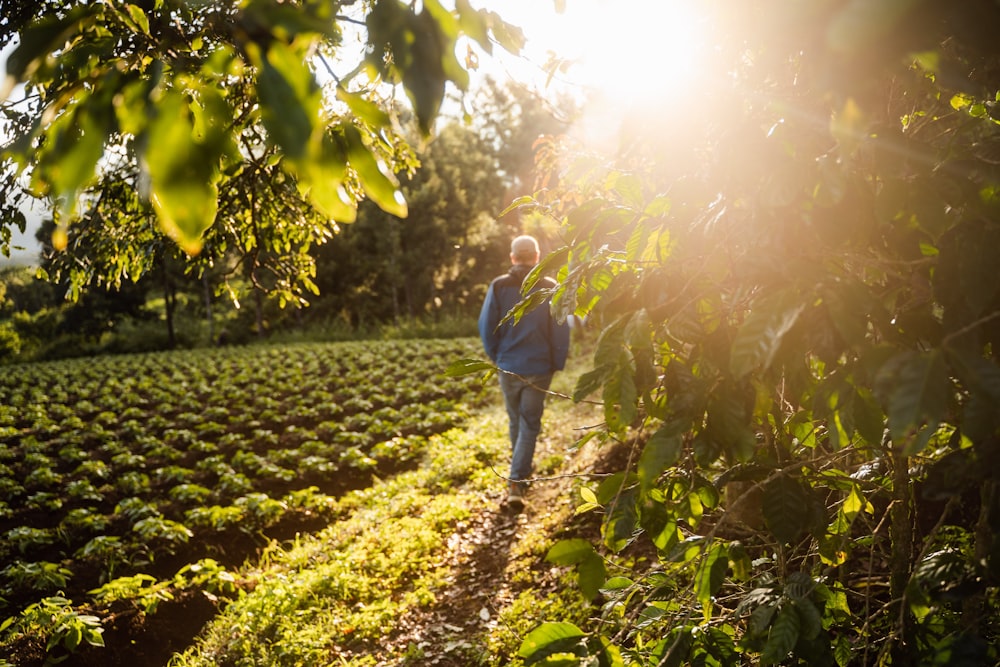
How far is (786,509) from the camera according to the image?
124cm

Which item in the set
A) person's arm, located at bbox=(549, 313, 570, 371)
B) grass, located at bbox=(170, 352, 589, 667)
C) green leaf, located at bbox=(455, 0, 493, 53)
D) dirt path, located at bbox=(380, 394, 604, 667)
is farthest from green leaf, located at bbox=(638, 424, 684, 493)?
person's arm, located at bbox=(549, 313, 570, 371)

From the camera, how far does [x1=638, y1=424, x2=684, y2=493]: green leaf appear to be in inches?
42.2

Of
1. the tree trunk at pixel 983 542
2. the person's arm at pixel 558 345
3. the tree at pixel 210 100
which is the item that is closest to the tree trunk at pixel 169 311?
the person's arm at pixel 558 345

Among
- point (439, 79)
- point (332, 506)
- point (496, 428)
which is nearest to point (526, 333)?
point (332, 506)

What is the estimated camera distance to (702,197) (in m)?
1.30

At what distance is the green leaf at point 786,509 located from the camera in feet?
4.00

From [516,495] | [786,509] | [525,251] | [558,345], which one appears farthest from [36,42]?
[516,495]

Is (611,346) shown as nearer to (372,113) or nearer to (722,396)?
(722,396)

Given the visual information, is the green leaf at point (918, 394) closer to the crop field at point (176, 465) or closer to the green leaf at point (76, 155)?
the green leaf at point (76, 155)

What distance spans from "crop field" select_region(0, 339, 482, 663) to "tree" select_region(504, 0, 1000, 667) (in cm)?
375

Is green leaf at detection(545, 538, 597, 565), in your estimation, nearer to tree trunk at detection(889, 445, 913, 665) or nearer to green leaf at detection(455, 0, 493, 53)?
tree trunk at detection(889, 445, 913, 665)

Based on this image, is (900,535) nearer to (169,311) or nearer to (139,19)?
(139,19)

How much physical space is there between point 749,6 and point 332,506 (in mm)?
6194

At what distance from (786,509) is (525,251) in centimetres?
381
